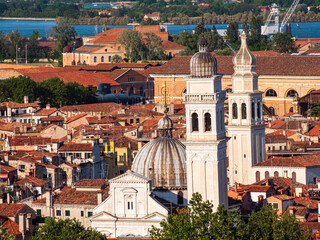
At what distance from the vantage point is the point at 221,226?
35.5m

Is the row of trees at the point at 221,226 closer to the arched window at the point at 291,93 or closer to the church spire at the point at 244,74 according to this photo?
the church spire at the point at 244,74

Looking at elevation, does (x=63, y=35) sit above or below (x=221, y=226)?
above

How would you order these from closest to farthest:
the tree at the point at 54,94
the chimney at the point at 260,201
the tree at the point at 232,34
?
the chimney at the point at 260,201 < the tree at the point at 54,94 < the tree at the point at 232,34

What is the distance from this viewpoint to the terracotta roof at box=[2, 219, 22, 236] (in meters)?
41.4

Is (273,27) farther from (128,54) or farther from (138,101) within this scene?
(138,101)

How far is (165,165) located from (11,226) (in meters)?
4.49

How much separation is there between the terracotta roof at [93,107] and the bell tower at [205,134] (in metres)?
46.3

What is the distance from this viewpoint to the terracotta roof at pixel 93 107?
8681 cm

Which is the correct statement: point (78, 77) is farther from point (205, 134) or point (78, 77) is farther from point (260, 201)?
point (205, 134)

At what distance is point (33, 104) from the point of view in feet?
291

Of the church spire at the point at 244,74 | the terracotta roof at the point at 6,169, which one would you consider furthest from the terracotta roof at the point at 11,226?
the church spire at the point at 244,74

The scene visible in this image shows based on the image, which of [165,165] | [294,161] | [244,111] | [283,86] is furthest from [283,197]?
[283,86]

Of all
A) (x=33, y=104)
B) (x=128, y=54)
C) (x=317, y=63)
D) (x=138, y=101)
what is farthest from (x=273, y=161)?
(x=128, y=54)

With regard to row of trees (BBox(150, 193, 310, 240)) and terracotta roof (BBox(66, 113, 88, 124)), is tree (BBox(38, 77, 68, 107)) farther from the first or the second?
row of trees (BBox(150, 193, 310, 240))
